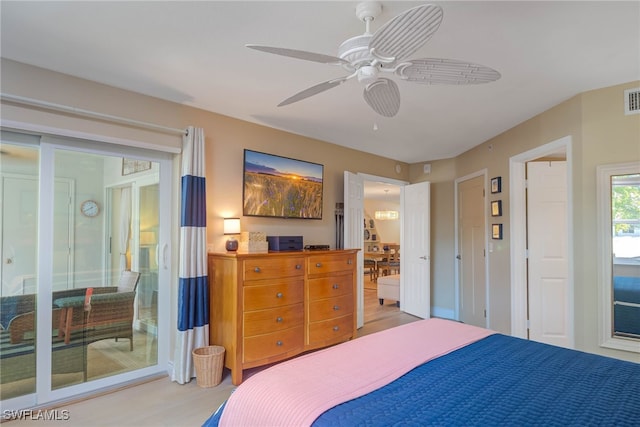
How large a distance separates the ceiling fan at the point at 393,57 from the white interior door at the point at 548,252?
2.73 m

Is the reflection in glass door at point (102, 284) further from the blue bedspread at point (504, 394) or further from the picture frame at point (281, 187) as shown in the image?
the blue bedspread at point (504, 394)

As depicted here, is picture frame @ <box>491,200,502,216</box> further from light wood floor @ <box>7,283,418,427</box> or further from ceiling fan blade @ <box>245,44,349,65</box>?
light wood floor @ <box>7,283,418,427</box>

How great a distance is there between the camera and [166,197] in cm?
320

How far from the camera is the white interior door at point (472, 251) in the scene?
Answer: 4613 millimetres

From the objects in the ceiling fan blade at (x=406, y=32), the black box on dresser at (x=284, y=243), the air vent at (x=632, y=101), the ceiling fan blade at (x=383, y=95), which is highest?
the air vent at (x=632, y=101)

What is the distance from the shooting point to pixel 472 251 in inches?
190

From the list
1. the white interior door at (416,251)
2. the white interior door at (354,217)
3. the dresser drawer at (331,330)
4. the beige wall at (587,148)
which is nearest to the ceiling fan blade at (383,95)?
the beige wall at (587,148)

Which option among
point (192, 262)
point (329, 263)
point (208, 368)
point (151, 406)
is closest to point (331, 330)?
point (329, 263)

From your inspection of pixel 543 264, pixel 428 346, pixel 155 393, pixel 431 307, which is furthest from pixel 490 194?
pixel 155 393

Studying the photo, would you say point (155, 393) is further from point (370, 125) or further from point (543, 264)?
point (543, 264)

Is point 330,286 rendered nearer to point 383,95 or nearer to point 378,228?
point 383,95

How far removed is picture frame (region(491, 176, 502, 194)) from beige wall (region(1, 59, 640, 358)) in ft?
0.28

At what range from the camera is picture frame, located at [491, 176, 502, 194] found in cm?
416

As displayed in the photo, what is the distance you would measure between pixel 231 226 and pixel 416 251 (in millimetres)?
3165
